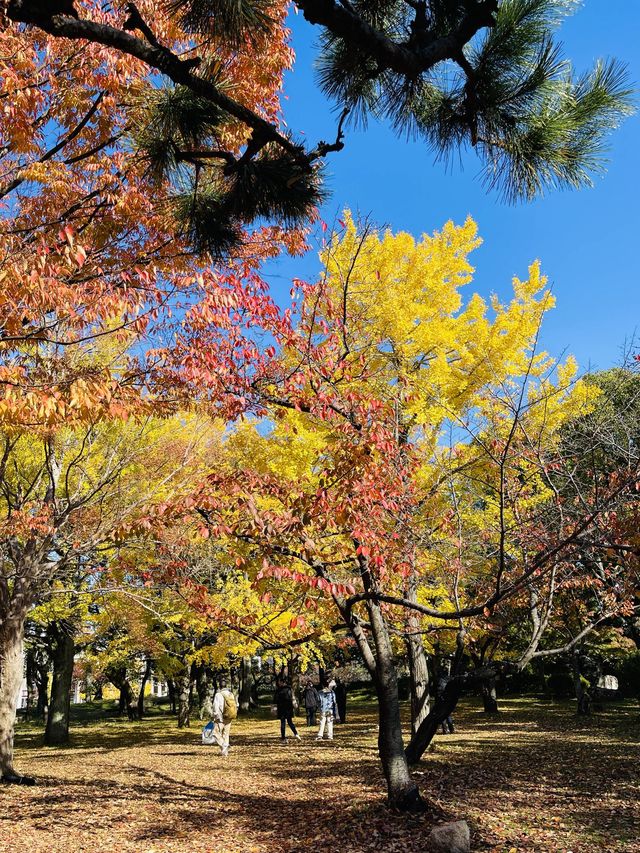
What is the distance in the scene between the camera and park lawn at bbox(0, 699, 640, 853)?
5.30 m

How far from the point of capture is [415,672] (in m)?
10.6

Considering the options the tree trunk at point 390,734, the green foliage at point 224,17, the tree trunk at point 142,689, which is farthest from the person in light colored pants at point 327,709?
the tree trunk at point 142,689

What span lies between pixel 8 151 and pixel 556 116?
457 cm

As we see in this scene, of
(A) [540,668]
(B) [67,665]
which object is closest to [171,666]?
(B) [67,665]

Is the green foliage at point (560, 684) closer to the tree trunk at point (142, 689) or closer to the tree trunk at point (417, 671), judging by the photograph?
the tree trunk at point (417, 671)

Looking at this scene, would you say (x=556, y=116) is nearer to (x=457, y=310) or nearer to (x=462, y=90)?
(x=462, y=90)

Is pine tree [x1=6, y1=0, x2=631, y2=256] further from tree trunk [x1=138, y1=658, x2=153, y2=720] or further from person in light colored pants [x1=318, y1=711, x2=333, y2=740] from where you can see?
tree trunk [x1=138, y1=658, x2=153, y2=720]

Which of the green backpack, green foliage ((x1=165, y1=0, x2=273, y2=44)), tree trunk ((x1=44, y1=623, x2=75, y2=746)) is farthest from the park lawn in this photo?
green foliage ((x1=165, y1=0, x2=273, y2=44))

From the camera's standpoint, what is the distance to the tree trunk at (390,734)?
5758 millimetres

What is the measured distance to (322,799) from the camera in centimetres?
704

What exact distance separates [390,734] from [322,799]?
6.30 feet

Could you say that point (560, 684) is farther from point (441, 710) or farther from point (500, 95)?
point (500, 95)

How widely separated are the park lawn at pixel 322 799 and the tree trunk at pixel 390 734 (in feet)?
0.57

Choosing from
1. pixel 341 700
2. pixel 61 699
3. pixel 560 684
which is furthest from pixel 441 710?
pixel 560 684
